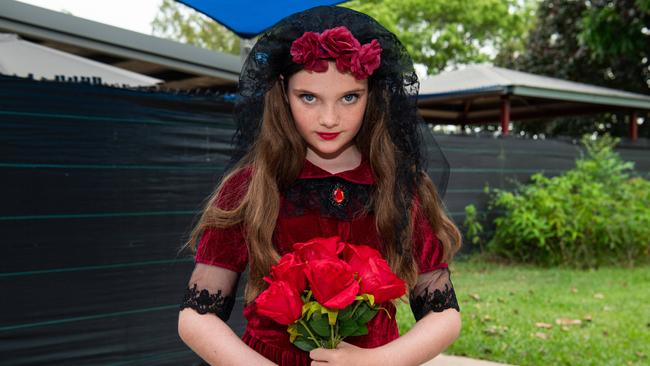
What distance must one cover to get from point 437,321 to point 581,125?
19157 mm

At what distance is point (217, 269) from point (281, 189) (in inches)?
11.1

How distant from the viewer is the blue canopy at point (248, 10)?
3.78 metres

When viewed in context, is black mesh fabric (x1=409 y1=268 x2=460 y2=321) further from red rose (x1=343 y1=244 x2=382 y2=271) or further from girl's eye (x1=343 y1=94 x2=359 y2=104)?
girl's eye (x1=343 y1=94 x2=359 y2=104)

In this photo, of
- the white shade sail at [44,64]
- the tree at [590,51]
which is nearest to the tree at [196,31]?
the tree at [590,51]

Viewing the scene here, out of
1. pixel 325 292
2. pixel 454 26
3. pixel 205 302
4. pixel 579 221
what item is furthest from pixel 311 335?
pixel 454 26

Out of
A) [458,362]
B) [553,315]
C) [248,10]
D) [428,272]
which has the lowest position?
[553,315]

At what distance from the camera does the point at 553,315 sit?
5891 mm

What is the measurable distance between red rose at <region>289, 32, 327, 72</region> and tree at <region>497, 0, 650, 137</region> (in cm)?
1406

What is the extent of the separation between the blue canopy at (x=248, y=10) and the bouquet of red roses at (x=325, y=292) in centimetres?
231

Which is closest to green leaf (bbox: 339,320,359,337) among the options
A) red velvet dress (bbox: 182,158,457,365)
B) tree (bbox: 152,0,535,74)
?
red velvet dress (bbox: 182,158,457,365)

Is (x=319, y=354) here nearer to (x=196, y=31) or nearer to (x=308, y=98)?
(x=308, y=98)

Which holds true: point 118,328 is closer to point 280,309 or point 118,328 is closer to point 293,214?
point 293,214

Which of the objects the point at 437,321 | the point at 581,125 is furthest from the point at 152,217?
the point at 581,125

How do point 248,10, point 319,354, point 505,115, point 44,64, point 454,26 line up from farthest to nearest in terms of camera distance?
1. point 454,26
2. point 505,115
3. point 44,64
4. point 248,10
5. point 319,354
